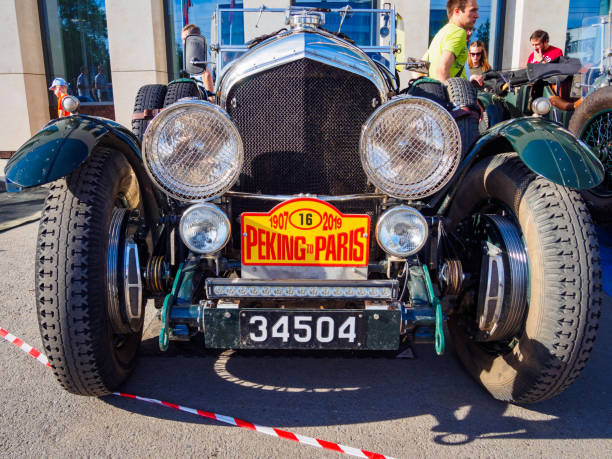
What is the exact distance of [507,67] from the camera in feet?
28.1

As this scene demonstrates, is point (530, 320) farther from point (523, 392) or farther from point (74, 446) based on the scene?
point (74, 446)

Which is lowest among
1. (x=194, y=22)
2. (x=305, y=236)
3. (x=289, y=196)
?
(x=305, y=236)

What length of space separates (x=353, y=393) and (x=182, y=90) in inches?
100

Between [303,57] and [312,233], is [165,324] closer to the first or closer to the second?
[312,233]

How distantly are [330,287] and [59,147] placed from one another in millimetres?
1188

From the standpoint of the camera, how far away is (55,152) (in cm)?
193

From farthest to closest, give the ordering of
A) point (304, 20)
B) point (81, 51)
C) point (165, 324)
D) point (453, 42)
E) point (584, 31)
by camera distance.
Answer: point (81, 51) → point (584, 31) → point (453, 42) → point (304, 20) → point (165, 324)

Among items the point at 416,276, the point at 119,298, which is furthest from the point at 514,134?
the point at 119,298

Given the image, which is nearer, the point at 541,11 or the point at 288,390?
the point at 288,390

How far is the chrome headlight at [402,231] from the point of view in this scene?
2.03m

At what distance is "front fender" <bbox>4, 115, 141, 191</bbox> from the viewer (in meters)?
1.87

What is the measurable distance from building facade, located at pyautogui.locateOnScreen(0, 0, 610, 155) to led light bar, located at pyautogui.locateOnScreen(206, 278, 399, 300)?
6390 mm

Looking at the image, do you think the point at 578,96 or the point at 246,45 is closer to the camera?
the point at 246,45

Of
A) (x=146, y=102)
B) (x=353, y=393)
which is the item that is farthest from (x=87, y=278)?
(x=146, y=102)
